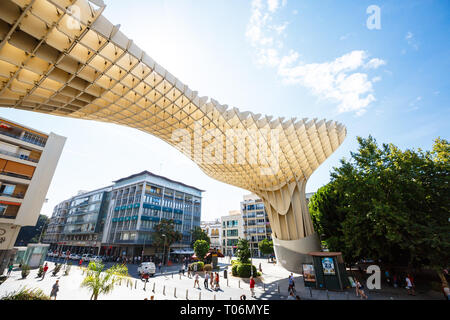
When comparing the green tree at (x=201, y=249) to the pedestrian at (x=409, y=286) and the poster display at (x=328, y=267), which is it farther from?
the pedestrian at (x=409, y=286)

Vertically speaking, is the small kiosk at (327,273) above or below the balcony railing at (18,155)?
below

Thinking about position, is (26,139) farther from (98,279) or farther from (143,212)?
(98,279)

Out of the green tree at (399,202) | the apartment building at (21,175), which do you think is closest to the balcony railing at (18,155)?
the apartment building at (21,175)

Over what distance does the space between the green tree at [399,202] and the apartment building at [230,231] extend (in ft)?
177

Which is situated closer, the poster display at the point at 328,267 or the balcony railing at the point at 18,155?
the poster display at the point at 328,267

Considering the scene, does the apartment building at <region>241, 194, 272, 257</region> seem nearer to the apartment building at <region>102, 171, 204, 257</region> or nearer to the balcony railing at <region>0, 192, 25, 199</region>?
the apartment building at <region>102, 171, 204, 257</region>

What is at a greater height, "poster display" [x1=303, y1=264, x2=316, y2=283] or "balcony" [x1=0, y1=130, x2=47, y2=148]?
"balcony" [x1=0, y1=130, x2=47, y2=148]

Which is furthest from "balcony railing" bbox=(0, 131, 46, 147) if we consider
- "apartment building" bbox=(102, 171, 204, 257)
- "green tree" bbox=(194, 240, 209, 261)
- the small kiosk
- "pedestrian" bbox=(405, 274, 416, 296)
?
"pedestrian" bbox=(405, 274, 416, 296)

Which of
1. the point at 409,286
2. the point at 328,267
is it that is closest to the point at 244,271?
the point at 328,267

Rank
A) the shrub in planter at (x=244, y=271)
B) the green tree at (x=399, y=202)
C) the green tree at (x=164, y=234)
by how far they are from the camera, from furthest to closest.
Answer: the green tree at (x=164, y=234) → the shrub in planter at (x=244, y=271) → the green tree at (x=399, y=202)

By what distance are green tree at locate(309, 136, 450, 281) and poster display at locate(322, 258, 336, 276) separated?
2653mm

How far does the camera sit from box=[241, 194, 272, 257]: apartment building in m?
63.7

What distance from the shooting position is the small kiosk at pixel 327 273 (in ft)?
54.5
